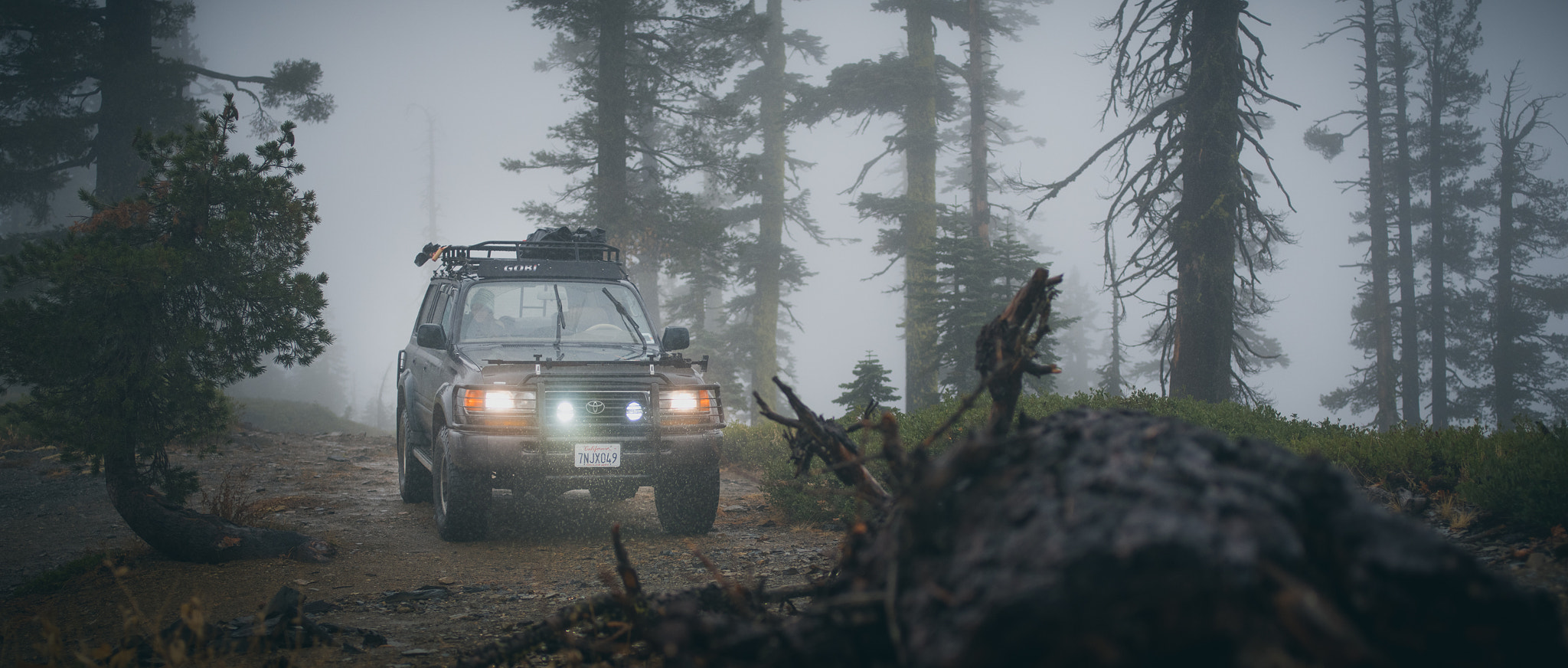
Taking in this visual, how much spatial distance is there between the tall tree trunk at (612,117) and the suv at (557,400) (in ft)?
30.0

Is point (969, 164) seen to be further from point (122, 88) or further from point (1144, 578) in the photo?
point (1144, 578)

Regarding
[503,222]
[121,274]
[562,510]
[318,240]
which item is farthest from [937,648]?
[503,222]

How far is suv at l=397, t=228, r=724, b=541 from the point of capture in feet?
20.2

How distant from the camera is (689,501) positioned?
6898 mm

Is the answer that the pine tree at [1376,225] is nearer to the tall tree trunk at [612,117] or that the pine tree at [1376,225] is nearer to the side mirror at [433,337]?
the tall tree trunk at [612,117]

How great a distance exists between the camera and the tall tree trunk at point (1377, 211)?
81.9 ft

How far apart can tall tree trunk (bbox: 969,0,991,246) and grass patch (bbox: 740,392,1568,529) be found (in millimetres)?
14425

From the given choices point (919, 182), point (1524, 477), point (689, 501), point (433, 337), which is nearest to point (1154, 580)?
point (1524, 477)

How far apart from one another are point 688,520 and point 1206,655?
6170mm

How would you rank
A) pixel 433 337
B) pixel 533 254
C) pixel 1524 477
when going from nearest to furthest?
pixel 1524 477
pixel 433 337
pixel 533 254

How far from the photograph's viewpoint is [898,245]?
22.6m

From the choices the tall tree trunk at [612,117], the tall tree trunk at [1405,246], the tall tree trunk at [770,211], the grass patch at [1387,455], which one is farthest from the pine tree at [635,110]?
the tall tree trunk at [1405,246]

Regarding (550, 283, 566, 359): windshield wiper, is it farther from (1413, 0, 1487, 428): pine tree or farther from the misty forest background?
(1413, 0, 1487, 428): pine tree

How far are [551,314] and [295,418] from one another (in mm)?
22343
